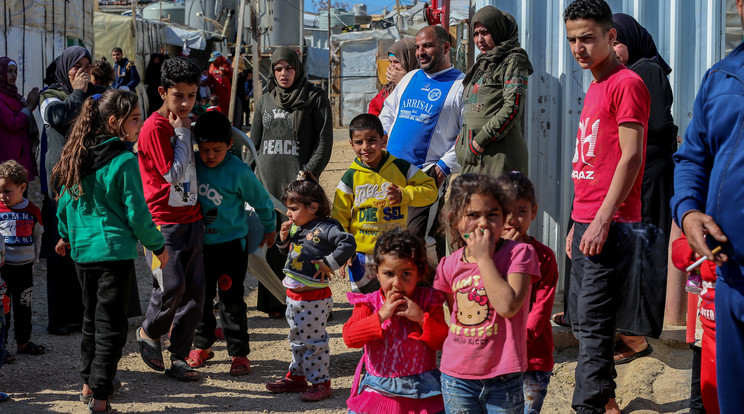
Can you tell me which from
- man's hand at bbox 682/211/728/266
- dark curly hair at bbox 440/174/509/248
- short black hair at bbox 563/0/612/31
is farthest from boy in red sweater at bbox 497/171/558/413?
short black hair at bbox 563/0/612/31

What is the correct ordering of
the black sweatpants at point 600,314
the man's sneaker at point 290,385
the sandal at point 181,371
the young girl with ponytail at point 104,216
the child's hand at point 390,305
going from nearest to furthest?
the child's hand at point 390,305 → the black sweatpants at point 600,314 → the young girl with ponytail at point 104,216 → the man's sneaker at point 290,385 → the sandal at point 181,371

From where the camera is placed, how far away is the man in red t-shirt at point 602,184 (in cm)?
386

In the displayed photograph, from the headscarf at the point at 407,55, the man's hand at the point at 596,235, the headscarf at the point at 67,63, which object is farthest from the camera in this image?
the headscarf at the point at 407,55

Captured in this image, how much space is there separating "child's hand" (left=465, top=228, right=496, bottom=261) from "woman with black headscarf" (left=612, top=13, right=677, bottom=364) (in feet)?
6.12

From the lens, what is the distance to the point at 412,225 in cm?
568

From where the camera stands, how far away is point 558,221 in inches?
242

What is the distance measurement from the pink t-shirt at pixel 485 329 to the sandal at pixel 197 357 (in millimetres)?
2768

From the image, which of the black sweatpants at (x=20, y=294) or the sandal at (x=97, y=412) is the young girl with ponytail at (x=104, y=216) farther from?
the black sweatpants at (x=20, y=294)

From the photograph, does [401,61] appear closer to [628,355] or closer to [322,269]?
[322,269]

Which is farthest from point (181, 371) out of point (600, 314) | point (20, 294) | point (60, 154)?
point (600, 314)

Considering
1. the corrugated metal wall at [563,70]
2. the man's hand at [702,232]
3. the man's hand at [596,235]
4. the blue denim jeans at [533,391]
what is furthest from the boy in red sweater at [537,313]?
the corrugated metal wall at [563,70]

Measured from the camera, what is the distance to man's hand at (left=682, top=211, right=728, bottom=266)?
8.72ft

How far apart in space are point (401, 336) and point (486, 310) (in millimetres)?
446

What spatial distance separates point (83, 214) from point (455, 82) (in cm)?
279
